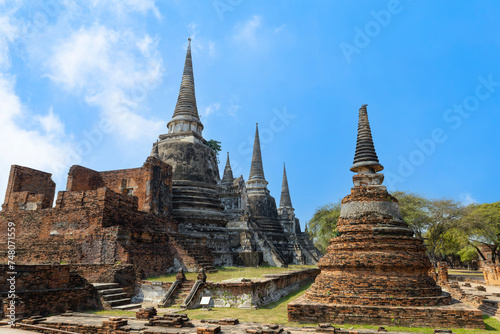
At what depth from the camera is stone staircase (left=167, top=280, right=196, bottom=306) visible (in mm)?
11328

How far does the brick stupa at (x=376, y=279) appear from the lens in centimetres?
831

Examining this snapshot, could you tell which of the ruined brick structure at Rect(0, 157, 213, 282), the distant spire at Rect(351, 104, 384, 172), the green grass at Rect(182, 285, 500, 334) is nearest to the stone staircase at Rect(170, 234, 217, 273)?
the ruined brick structure at Rect(0, 157, 213, 282)

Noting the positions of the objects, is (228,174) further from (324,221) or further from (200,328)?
(200,328)

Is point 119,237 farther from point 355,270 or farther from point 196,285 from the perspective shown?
point 355,270

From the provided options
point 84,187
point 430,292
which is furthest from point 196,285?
point 84,187

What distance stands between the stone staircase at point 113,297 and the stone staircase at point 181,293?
109cm

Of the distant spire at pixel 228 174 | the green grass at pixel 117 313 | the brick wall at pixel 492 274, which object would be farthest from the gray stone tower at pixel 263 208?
the green grass at pixel 117 313

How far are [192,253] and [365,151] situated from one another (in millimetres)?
9231

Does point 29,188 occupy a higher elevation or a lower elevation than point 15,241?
higher

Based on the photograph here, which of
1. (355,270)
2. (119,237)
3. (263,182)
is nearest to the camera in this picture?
(355,270)

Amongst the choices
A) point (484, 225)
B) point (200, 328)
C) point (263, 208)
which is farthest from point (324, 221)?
point (200, 328)

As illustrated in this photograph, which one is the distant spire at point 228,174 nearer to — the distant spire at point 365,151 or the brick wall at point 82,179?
the brick wall at point 82,179

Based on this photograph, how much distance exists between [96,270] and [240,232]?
37.6ft

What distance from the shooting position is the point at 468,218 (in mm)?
28703
